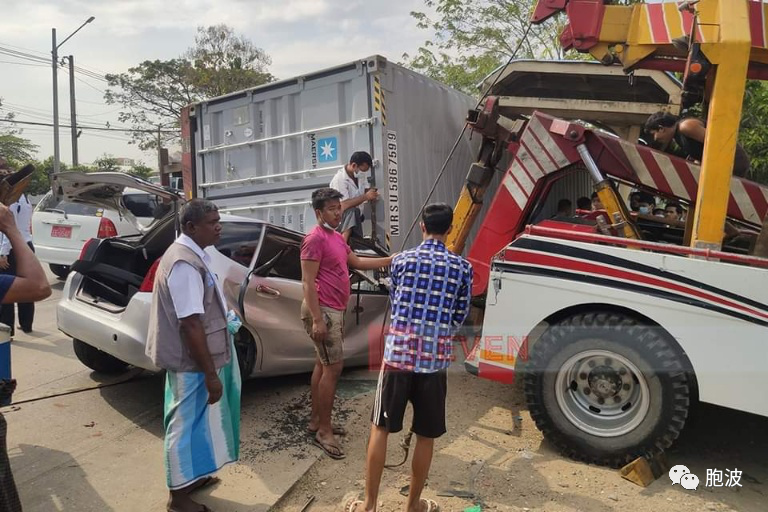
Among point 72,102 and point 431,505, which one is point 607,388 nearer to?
point 431,505

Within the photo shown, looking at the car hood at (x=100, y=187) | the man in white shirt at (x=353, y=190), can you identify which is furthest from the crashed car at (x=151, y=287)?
the man in white shirt at (x=353, y=190)

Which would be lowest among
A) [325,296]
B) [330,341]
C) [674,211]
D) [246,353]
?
[246,353]

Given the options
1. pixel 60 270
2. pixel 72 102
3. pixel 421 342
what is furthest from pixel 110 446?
pixel 72 102

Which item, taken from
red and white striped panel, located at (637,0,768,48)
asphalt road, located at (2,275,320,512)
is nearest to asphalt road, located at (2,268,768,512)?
asphalt road, located at (2,275,320,512)

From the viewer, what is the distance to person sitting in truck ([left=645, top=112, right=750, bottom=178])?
149 inches

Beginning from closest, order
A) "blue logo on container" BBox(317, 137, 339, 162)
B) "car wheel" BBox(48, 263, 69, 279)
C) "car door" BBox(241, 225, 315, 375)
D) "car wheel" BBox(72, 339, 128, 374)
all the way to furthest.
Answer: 1. "car door" BBox(241, 225, 315, 375)
2. "car wheel" BBox(72, 339, 128, 374)
3. "blue logo on container" BBox(317, 137, 339, 162)
4. "car wheel" BBox(48, 263, 69, 279)

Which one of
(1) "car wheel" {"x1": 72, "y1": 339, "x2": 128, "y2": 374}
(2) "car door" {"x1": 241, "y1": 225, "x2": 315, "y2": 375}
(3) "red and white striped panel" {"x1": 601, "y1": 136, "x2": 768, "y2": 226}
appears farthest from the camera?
(1) "car wheel" {"x1": 72, "y1": 339, "x2": 128, "y2": 374}

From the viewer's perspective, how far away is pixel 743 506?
118 inches

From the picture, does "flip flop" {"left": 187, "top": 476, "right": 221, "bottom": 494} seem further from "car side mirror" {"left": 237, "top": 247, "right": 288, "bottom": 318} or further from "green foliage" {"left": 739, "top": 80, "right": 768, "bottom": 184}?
"green foliage" {"left": 739, "top": 80, "right": 768, "bottom": 184}

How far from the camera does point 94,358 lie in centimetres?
461

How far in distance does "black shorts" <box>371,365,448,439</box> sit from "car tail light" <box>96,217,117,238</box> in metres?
6.69

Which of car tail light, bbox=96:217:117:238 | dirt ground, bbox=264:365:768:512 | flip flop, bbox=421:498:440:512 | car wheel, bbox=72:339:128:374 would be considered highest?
car tail light, bbox=96:217:117:238

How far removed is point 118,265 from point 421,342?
3.02 meters

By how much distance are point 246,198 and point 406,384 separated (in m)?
4.57
